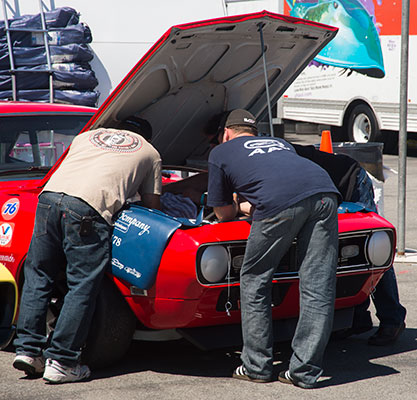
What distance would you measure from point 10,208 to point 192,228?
1223 mm

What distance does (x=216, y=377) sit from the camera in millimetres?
4422

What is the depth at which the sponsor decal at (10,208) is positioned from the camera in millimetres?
4707

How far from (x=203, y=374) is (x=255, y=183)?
114cm

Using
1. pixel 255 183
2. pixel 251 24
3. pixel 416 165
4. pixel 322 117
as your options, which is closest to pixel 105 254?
pixel 255 183

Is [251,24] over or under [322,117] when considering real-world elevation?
over

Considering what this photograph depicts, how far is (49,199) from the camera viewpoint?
14.2 feet

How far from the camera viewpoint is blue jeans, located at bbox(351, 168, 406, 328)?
199 inches

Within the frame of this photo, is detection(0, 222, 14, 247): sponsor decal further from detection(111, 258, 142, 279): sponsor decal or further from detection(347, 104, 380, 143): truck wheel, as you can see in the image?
detection(347, 104, 380, 143): truck wheel

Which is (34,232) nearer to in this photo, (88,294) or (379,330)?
(88,294)

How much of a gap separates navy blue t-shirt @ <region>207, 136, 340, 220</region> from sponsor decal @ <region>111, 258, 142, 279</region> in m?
0.56

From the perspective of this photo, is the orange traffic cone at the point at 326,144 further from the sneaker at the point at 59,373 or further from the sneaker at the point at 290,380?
the sneaker at the point at 59,373

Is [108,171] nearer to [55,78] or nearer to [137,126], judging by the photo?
[137,126]

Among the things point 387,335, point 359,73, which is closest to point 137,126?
point 387,335

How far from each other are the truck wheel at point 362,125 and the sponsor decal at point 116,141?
38.7ft
